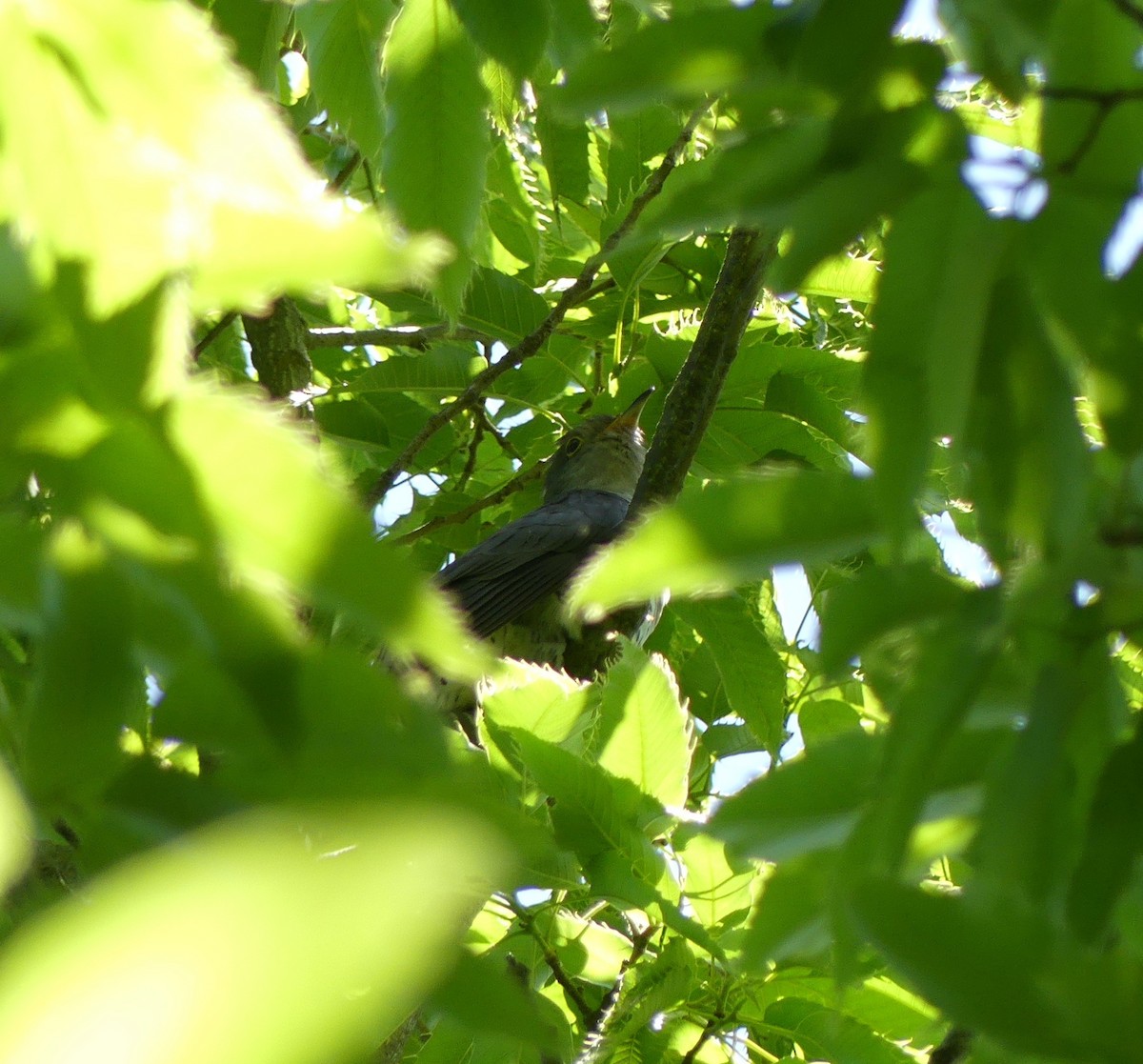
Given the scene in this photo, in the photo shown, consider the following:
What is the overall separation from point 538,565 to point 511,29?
156 inches

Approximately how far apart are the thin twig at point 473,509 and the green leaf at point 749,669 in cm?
100

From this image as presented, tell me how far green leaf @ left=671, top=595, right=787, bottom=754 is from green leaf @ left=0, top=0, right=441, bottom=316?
2.48m

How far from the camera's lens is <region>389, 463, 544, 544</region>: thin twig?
3963mm

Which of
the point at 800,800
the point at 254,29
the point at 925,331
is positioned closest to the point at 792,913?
the point at 800,800

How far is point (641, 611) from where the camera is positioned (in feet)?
10.5

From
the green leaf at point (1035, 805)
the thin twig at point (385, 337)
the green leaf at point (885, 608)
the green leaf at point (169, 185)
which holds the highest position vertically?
the green leaf at point (169, 185)

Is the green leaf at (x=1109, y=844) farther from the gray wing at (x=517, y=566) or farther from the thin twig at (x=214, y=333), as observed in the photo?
the gray wing at (x=517, y=566)

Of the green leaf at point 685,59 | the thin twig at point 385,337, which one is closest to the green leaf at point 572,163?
the thin twig at point 385,337

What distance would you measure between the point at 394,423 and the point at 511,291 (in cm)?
88

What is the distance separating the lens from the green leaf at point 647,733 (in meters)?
2.16

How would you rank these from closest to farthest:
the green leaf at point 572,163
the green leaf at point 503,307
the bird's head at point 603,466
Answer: the green leaf at point 572,163 < the green leaf at point 503,307 < the bird's head at point 603,466

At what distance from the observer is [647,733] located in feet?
7.15

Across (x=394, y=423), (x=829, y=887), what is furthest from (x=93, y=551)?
(x=394, y=423)

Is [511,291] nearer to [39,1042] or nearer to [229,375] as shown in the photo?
[229,375]
